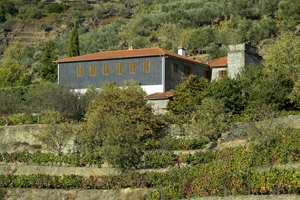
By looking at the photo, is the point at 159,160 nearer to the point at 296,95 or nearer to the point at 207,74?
the point at 296,95

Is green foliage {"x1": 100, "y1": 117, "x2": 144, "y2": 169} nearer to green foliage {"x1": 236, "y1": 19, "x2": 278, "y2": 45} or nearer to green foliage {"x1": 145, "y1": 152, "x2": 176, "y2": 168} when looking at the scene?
green foliage {"x1": 145, "y1": 152, "x2": 176, "y2": 168}

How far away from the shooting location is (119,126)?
34.0m

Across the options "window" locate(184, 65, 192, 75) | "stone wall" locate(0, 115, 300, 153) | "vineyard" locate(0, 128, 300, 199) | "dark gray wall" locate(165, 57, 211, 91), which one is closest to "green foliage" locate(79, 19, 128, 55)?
"window" locate(184, 65, 192, 75)

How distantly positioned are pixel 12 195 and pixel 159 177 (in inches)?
480

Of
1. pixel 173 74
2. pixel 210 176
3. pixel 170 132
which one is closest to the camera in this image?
pixel 210 176

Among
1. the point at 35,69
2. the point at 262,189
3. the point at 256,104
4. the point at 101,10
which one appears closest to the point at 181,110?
the point at 256,104

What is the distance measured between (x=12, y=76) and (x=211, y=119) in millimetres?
41529

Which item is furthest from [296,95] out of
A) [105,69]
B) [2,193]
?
[2,193]

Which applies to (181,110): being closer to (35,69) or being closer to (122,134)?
(122,134)

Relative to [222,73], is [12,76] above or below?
below

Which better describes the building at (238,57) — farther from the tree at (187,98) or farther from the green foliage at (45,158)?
the green foliage at (45,158)

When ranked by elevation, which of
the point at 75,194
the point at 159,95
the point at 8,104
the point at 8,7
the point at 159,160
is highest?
the point at 8,7

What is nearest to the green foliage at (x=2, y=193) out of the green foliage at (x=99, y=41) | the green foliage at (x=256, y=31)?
the green foliage at (x=99, y=41)

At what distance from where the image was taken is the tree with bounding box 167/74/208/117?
130 feet
